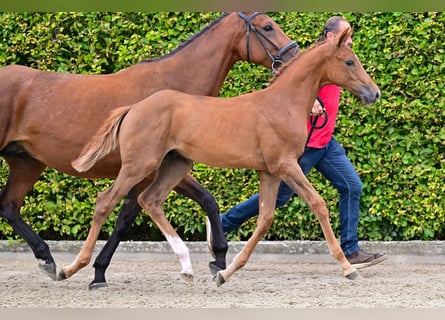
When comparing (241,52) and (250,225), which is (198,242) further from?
(241,52)

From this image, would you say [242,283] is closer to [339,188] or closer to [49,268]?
[339,188]

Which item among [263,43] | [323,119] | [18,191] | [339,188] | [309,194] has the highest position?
[263,43]

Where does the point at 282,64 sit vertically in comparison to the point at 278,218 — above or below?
above

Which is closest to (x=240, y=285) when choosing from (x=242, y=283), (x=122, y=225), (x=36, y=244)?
(x=242, y=283)

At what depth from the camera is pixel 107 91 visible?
4793 millimetres

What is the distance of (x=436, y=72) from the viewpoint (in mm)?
6270

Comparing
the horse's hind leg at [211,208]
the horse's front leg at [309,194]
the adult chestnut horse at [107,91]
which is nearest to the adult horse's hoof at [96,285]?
the adult chestnut horse at [107,91]

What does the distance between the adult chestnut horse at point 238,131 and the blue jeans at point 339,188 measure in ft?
3.10

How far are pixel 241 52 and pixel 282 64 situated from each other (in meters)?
0.33

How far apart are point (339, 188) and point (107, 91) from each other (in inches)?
75.5

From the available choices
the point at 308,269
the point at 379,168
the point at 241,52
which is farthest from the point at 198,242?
the point at 241,52

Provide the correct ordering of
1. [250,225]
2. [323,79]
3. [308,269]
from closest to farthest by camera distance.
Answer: [323,79]
[308,269]
[250,225]

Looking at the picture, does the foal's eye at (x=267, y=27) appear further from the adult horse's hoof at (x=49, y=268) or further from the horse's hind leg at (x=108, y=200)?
the adult horse's hoof at (x=49, y=268)

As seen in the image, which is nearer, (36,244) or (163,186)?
(163,186)
